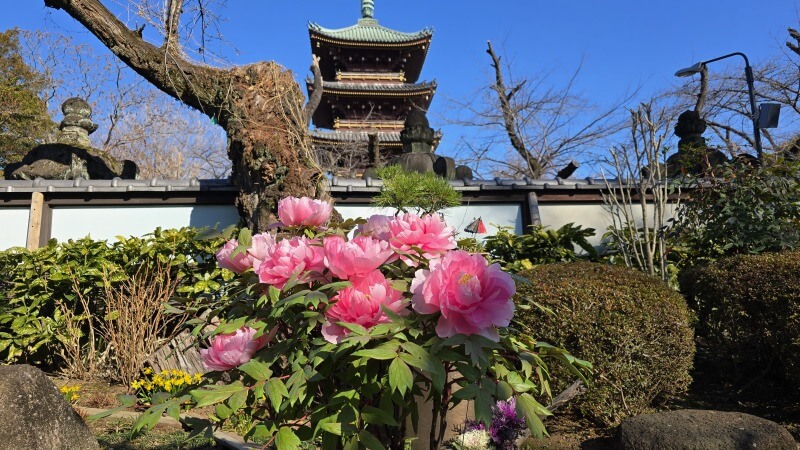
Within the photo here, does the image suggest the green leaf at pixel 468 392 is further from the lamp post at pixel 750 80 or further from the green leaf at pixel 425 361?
the lamp post at pixel 750 80

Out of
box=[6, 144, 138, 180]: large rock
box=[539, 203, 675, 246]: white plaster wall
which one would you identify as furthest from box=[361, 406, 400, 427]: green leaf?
box=[6, 144, 138, 180]: large rock

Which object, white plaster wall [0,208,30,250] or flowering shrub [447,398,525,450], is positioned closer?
flowering shrub [447,398,525,450]

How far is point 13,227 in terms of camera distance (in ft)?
23.4

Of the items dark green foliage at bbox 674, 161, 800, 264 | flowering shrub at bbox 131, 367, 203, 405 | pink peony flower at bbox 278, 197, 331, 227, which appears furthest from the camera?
dark green foliage at bbox 674, 161, 800, 264

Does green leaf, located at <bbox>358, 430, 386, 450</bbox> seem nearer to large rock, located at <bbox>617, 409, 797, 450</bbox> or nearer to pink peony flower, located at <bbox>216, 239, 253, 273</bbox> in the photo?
pink peony flower, located at <bbox>216, 239, 253, 273</bbox>

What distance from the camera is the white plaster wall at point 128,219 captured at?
23.7 feet

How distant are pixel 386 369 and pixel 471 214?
21.0 feet

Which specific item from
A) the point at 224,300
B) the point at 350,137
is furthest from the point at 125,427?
the point at 350,137

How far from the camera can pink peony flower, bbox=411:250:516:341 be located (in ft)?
3.51

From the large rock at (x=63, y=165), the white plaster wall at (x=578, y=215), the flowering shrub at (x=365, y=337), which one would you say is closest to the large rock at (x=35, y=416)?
the flowering shrub at (x=365, y=337)

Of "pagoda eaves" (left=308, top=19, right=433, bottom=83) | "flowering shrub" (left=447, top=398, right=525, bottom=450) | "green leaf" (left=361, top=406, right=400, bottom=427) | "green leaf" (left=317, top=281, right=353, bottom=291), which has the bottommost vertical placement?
"flowering shrub" (left=447, top=398, right=525, bottom=450)

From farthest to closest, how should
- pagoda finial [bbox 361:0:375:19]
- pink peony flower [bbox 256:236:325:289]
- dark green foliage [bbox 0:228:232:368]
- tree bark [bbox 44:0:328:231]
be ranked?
pagoda finial [bbox 361:0:375:19] < tree bark [bbox 44:0:328:231] < dark green foliage [bbox 0:228:232:368] < pink peony flower [bbox 256:236:325:289]

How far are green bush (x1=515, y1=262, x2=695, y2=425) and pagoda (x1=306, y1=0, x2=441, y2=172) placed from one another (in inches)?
555

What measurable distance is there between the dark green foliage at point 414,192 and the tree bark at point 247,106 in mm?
943
